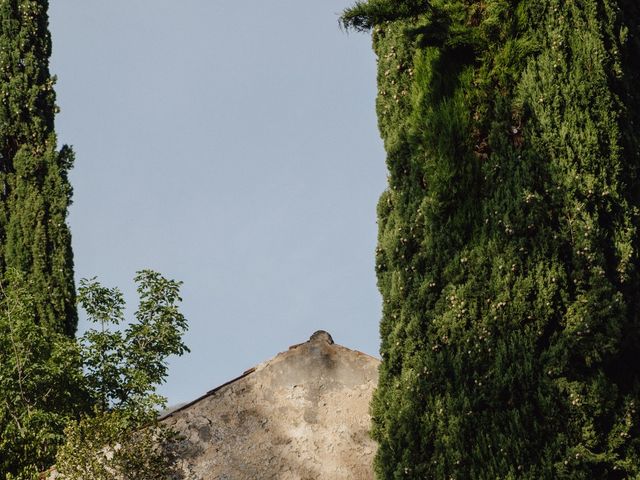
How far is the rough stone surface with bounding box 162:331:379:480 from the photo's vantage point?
8.51 m

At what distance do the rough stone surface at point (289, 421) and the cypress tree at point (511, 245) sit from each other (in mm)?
905

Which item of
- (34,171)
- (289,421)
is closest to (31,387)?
(289,421)

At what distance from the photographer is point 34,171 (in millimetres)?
13609

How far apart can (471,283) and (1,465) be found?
5057 mm

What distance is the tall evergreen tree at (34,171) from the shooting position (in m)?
12.9

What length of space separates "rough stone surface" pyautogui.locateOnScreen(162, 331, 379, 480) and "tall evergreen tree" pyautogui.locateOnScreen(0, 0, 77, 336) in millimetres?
4572

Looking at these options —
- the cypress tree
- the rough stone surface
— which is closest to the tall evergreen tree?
the rough stone surface

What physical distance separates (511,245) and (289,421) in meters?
2.65

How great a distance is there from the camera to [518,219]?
7.51 metres

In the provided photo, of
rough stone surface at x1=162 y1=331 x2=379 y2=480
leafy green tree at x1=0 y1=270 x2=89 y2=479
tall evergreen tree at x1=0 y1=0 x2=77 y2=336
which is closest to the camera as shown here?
rough stone surface at x1=162 y1=331 x2=379 y2=480

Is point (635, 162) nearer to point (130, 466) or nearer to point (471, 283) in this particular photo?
point (471, 283)

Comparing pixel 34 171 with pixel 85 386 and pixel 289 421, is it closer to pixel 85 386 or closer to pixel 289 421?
pixel 85 386

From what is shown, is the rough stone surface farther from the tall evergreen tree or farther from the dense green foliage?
the tall evergreen tree

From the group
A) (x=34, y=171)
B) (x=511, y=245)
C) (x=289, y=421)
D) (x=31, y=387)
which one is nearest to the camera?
(x=511, y=245)
